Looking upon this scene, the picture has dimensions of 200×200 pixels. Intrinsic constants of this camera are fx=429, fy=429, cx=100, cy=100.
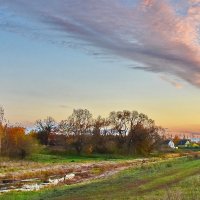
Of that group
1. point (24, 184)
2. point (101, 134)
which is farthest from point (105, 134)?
point (24, 184)

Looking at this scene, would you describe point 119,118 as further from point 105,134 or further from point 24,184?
point 24,184

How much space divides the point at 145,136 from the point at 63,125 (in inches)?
1103

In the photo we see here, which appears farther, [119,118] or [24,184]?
[119,118]

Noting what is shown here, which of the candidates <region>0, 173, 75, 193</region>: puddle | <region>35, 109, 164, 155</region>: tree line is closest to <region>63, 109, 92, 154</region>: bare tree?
<region>35, 109, 164, 155</region>: tree line

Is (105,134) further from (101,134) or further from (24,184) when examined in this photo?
(24,184)

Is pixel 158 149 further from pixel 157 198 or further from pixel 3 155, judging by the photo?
pixel 157 198

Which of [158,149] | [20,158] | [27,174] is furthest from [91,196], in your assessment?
[158,149]

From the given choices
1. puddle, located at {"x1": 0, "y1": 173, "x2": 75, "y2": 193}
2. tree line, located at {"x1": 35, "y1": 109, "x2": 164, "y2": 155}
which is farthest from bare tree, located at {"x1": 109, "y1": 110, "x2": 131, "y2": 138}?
puddle, located at {"x1": 0, "y1": 173, "x2": 75, "y2": 193}

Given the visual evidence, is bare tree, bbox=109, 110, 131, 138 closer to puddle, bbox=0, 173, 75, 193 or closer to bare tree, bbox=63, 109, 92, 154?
bare tree, bbox=63, 109, 92, 154

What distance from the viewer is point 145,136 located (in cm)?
14562

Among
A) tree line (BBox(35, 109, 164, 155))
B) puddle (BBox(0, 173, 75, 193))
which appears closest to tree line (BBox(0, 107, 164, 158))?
tree line (BBox(35, 109, 164, 155))

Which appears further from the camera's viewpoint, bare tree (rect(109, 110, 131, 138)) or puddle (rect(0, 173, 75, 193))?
bare tree (rect(109, 110, 131, 138))

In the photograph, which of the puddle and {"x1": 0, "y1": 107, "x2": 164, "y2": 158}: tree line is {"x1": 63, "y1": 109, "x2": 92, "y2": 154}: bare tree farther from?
the puddle

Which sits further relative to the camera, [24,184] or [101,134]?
[101,134]
